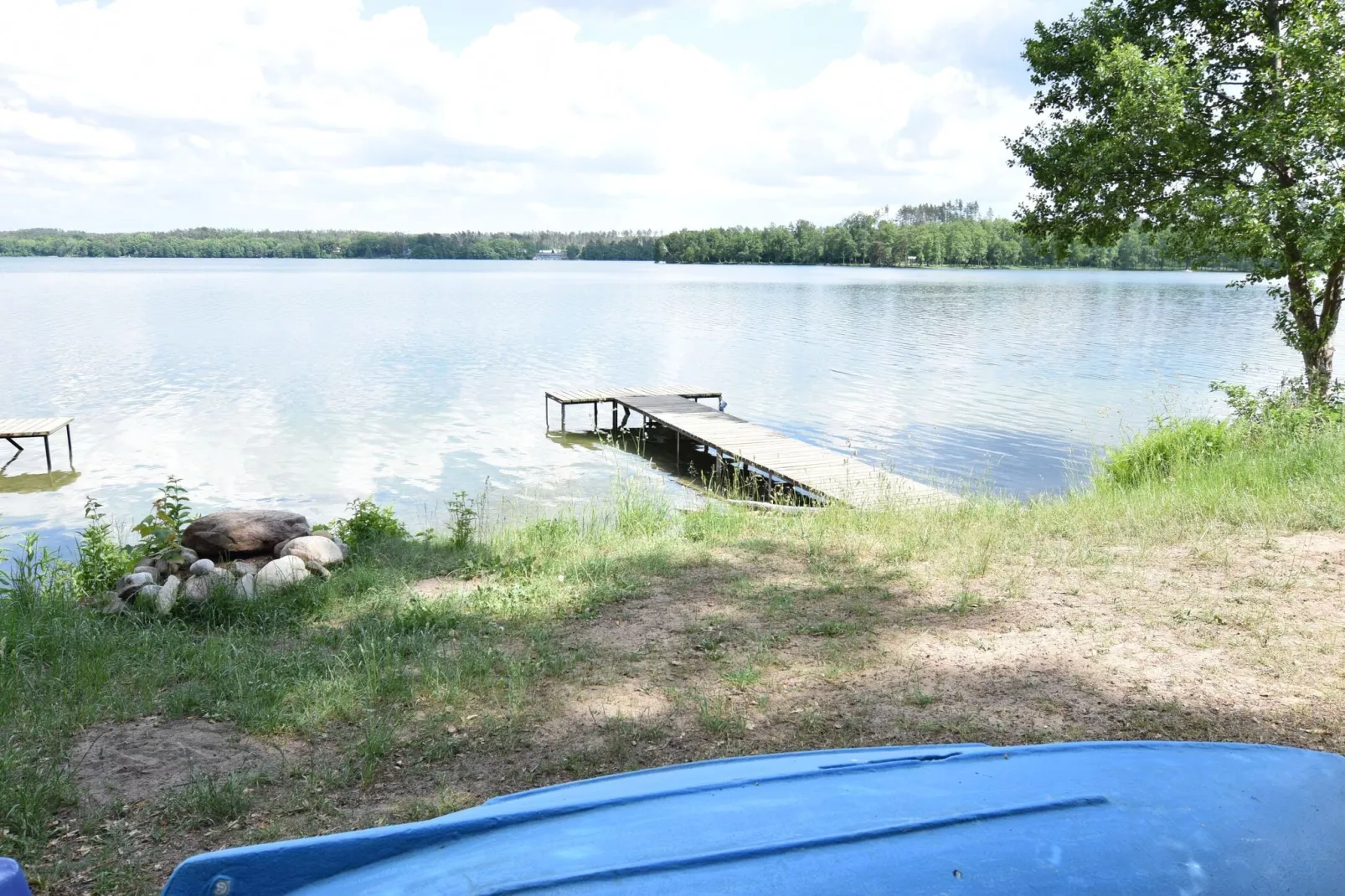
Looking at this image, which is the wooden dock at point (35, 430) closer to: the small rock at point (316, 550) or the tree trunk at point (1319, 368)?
the small rock at point (316, 550)

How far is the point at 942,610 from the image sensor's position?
5.86m

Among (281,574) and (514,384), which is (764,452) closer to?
(281,574)

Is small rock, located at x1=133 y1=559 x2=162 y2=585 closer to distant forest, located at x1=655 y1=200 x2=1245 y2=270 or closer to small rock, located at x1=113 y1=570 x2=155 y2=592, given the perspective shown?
small rock, located at x1=113 y1=570 x2=155 y2=592

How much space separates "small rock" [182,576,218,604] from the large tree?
10891 millimetres

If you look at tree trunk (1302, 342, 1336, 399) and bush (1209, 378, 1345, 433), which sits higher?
tree trunk (1302, 342, 1336, 399)

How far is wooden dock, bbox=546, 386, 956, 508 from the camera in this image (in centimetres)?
1187

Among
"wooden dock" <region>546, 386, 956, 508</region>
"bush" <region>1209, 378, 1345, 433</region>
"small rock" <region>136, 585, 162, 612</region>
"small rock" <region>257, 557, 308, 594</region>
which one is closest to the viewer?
"small rock" <region>136, 585, 162, 612</region>

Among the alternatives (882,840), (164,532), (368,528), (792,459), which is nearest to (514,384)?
(792,459)

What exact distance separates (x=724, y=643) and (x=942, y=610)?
1505 millimetres

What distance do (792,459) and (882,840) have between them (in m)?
13.4

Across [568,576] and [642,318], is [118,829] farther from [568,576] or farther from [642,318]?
[642,318]

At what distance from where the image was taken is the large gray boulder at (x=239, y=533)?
8758mm

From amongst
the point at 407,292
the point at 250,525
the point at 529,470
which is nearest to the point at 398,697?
the point at 250,525

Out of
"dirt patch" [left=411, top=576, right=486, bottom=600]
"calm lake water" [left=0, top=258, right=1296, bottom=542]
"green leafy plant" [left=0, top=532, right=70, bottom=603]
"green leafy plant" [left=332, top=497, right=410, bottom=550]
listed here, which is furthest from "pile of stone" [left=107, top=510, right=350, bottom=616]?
"calm lake water" [left=0, top=258, right=1296, bottom=542]
